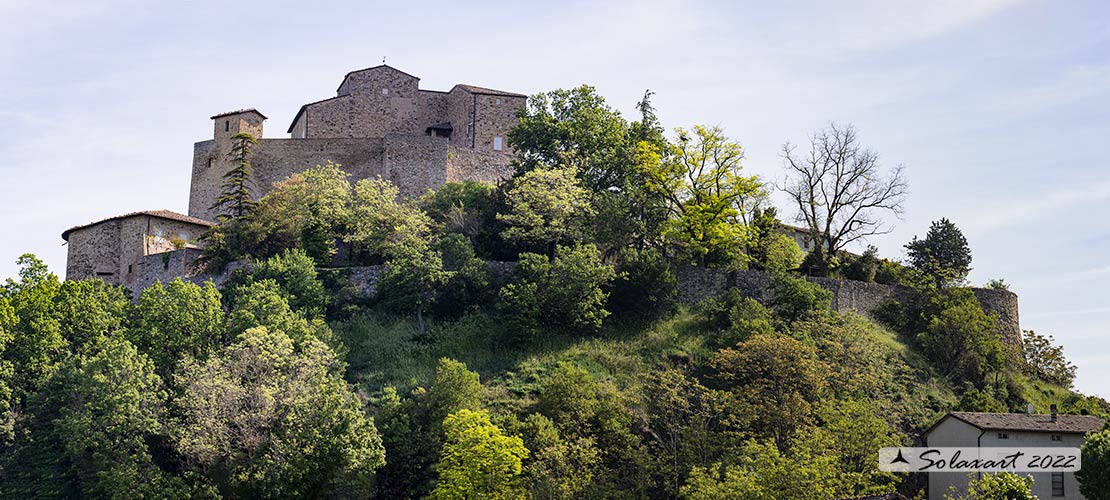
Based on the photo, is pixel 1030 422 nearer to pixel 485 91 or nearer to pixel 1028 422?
pixel 1028 422

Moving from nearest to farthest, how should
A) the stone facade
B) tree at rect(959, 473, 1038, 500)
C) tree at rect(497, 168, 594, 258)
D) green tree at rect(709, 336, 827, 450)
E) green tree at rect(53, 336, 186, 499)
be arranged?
tree at rect(959, 473, 1038, 500) → green tree at rect(53, 336, 186, 499) → green tree at rect(709, 336, 827, 450) → tree at rect(497, 168, 594, 258) → the stone facade

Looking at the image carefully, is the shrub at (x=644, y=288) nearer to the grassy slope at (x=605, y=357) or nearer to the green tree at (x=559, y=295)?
the grassy slope at (x=605, y=357)

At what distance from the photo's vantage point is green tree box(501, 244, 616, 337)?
165 ft

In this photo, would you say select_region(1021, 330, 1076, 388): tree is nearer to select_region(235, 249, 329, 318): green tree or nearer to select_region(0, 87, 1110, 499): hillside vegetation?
select_region(0, 87, 1110, 499): hillside vegetation

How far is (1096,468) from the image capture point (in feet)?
129

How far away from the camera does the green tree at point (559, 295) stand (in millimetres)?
50312

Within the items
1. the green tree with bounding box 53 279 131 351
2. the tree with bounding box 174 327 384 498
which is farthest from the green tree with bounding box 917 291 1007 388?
the green tree with bounding box 53 279 131 351

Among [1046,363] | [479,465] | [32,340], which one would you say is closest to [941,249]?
[1046,363]

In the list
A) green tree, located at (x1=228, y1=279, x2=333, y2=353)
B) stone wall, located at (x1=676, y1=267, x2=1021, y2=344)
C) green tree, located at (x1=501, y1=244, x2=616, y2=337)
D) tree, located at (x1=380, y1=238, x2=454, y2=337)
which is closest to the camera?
green tree, located at (x1=228, y1=279, x2=333, y2=353)

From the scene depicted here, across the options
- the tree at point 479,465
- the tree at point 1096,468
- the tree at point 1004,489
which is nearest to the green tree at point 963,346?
the tree at point 1096,468

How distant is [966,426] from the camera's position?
44.9 m

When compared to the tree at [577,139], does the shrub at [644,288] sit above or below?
below

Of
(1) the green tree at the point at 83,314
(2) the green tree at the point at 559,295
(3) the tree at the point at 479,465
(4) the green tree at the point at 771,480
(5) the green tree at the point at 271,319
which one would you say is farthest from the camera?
(2) the green tree at the point at 559,295

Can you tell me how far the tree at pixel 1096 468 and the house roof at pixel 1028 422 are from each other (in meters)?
3.69
